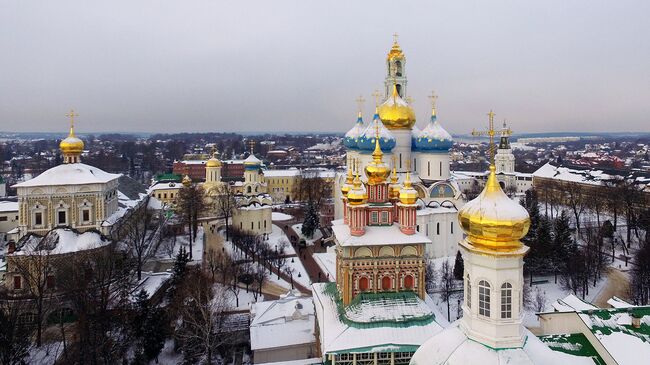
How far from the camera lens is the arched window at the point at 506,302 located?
6.67 m

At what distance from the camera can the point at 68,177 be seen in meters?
21.5

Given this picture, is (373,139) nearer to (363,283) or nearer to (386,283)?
(386,283)

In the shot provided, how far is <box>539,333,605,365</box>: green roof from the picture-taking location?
8.34 m

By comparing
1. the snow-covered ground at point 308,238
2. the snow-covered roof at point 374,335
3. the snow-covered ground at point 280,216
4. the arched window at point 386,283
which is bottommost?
A: the snow-covered ground at point 308,238

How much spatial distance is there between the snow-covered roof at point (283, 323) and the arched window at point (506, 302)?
8104 mm

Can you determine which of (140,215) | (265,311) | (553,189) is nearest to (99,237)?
(140,215)

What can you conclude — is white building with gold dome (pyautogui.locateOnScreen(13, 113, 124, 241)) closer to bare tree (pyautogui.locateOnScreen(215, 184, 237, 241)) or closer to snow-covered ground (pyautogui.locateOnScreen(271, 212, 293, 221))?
bare tree (pyautogui.locateOnScreen(215, 184, 237, 241))

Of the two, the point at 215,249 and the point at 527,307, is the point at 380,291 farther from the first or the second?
the point at 215,249

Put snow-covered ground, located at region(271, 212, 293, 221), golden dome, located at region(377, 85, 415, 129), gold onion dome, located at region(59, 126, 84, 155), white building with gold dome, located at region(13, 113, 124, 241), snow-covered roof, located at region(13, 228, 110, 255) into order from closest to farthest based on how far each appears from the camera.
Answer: snow-covered roof, located at region(13, 228, 110, 255), white building with gold dome, located at region(13, 113, 124, 241), gold onion dome, located at region(59, 126, 84, 155), golden dome, located at region(377, 85, 415, 129), snow-covered ground, located at region(271, 212, 293, 221)

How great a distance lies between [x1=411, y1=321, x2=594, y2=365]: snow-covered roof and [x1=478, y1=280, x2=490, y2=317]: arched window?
0.48 meters

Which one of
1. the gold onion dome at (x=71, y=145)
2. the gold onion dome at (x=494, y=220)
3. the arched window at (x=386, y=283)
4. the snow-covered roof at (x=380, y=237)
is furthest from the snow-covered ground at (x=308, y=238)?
the gold onion dome at (x=494, y=220)

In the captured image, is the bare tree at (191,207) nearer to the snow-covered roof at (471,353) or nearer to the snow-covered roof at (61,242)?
the snow-covered roof at (61,242)

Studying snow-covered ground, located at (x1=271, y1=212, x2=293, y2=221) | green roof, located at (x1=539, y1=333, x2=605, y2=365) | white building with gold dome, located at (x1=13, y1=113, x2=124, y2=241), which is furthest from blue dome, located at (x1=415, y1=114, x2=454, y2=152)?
white building with gold dome, located at (x1=13, y1=113, x2=124, y2=241)

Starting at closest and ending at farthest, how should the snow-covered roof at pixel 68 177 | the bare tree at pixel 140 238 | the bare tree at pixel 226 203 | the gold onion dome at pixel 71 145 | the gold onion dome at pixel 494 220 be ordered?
the gold onion dome at pixel 494 220, the bare tree at pixel 140 238, the snow-covered roof at pixel 68 177, the gold onion dome at pixel 71 145, the bare tree at pixel 226 203
